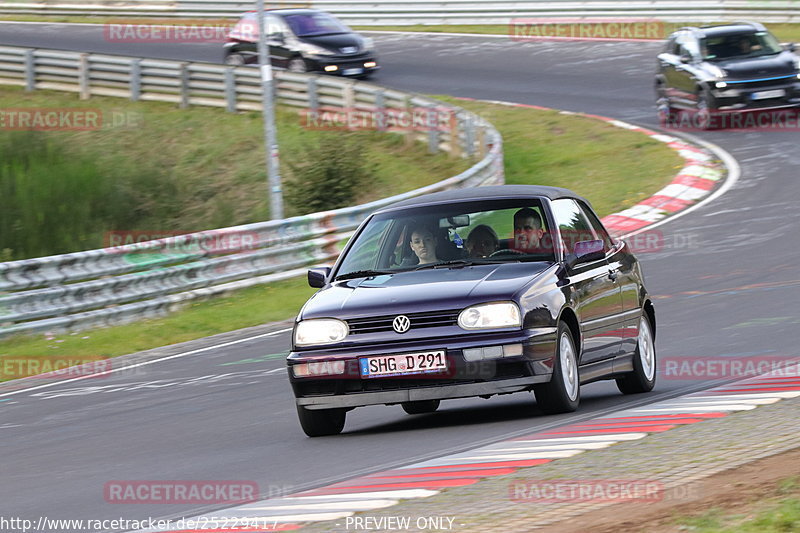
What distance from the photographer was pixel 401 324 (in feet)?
27.7

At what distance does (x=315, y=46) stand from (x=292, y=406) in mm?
24592

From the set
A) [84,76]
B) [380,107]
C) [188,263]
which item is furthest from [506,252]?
[84,76]

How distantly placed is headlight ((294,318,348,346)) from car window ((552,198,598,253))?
1.77 metres

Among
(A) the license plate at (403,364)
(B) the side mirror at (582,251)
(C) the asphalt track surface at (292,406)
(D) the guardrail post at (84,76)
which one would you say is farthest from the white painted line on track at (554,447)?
(D) the guardrail post at (84,76)

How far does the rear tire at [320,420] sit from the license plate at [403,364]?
2.05 feet

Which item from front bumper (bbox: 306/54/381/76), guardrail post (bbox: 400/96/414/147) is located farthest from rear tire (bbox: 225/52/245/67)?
guardrail post (bbox: 400/96/414/147)

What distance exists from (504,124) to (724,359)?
1957 centimetres

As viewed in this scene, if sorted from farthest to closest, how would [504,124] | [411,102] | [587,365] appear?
[504,124] < [411,102] < [587,365]

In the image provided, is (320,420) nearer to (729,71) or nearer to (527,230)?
(527,230)

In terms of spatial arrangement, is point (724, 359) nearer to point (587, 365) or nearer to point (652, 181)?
point (587, 365)

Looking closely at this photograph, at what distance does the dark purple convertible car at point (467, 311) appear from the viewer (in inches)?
330

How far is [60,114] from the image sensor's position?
113ft

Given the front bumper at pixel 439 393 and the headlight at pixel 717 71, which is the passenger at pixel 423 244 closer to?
the front bumper at pixel 439 393

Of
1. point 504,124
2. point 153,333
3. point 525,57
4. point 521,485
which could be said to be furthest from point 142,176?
point 521,485
